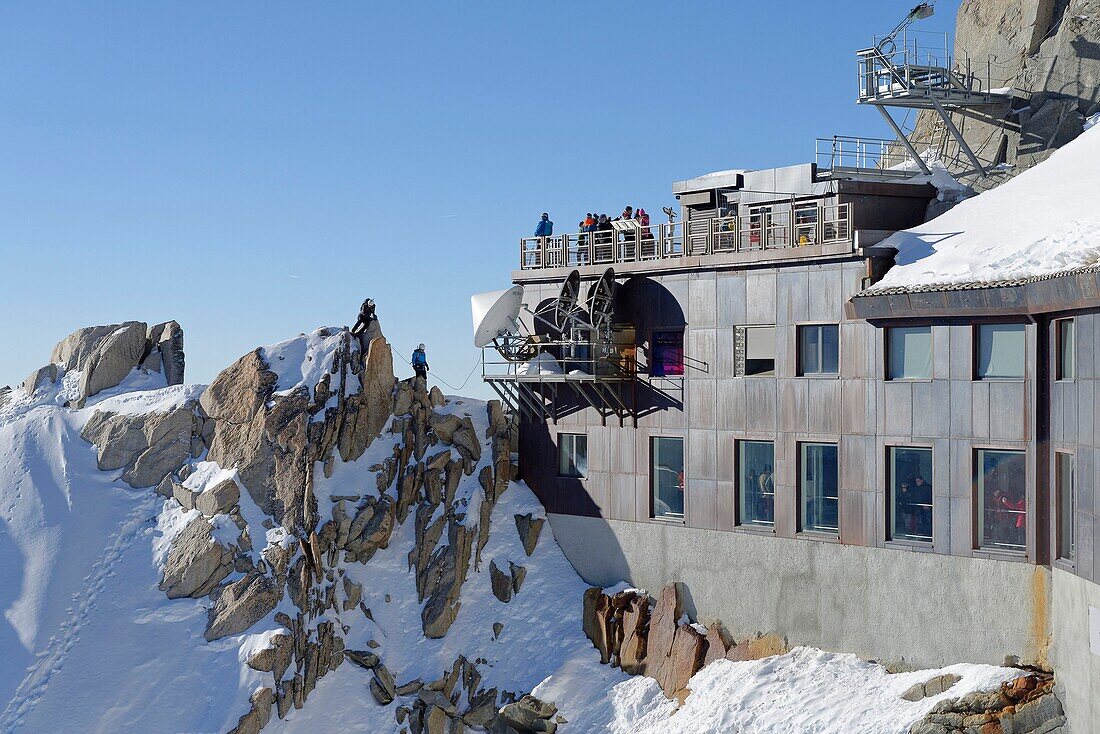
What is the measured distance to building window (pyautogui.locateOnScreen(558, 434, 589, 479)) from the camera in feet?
129

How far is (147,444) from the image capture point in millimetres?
39562

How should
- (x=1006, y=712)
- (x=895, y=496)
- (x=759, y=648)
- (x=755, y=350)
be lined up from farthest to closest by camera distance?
(x=755, y=350)
(x=759, y=648)
(x=895, y=496)
(x=1006, y=712)

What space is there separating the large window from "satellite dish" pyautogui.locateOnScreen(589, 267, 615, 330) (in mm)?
4501

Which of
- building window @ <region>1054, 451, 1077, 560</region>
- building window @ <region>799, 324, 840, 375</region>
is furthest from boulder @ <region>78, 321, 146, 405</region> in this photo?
building window @ <region>1054, 451, 1077, 560</region>

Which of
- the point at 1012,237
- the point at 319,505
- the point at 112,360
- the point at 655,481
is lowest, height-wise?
the point at 319,505

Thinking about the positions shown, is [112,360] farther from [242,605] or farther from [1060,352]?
[1060,352]

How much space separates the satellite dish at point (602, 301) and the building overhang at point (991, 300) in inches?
310

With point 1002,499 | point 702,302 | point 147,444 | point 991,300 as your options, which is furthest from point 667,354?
point 147,444

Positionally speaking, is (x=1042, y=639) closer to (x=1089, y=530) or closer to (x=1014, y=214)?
(x=1089, y=530)

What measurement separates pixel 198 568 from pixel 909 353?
20.9m

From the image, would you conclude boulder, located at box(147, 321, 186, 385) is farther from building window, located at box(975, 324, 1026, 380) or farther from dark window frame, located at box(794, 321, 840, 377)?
building window, located at box(975, 324, 1026, 380)

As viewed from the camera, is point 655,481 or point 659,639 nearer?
point 659,639

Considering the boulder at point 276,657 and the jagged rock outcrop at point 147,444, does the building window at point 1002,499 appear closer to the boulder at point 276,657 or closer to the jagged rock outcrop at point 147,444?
the boulder at point 276,657

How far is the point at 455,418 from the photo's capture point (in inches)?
1612
